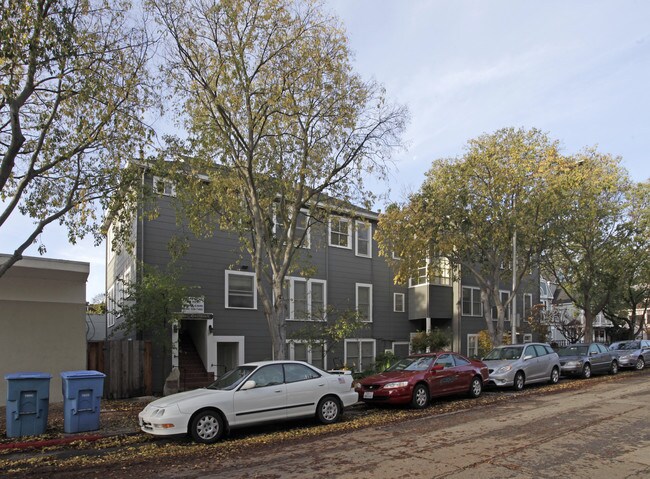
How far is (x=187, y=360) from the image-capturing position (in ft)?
65.2

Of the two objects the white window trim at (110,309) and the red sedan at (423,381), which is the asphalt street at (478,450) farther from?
the white window trim at (110,309)

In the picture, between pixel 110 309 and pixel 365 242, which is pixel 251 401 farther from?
pixel 365 242

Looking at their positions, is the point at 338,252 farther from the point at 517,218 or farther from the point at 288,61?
the point at 288,61

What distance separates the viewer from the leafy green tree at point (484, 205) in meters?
19.9

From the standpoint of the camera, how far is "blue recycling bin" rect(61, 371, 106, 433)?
10.3 metres

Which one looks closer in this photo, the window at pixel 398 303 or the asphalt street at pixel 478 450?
the asphalt street at pixel 478 450

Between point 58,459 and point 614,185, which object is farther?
point 614,185

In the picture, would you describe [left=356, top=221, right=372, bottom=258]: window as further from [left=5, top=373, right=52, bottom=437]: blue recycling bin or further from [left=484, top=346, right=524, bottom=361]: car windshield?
[left=5, top=373, right=52, bottom=437]: blue recycling bin

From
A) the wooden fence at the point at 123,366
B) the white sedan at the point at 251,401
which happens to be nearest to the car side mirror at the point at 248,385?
the white sedan at the point at 251,401

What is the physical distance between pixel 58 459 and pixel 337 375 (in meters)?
5.36

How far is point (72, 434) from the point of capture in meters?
10.2

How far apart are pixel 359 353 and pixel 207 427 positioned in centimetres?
1613

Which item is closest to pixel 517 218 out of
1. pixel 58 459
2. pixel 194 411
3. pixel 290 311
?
pixel 290 311

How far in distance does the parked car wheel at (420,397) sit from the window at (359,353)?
11.3 meters
